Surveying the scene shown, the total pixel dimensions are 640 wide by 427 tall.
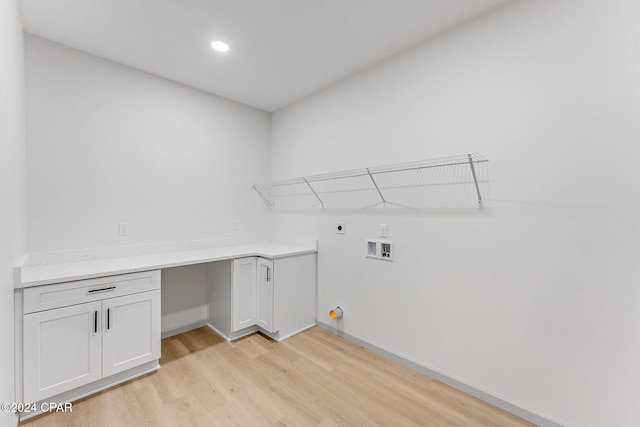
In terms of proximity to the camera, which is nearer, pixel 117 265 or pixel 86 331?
pixel 86 331

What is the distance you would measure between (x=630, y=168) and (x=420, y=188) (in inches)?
41.9

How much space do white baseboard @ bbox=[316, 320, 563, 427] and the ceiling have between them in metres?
2.46

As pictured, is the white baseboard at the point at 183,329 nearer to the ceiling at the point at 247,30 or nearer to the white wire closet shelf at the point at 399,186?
the white wire closet shelf at the point at 399,186

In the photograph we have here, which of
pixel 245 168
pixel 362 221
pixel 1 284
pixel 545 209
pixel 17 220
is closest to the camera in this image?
pixel 1 284

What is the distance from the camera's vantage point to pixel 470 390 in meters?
1.81

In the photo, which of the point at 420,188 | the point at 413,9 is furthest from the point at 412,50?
the point at 420,188

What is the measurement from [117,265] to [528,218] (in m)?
2.78

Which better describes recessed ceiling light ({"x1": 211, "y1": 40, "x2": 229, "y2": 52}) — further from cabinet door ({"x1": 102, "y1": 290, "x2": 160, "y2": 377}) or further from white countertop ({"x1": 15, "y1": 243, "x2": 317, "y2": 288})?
cabinet door ({"x1": 102, "y1": 290, "x2": 160, "y2": 377})

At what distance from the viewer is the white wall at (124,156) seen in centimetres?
204

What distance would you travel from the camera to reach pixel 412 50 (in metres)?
2.14

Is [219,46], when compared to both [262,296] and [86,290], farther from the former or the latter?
[262,296]

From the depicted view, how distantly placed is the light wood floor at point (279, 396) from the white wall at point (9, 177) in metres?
0.57

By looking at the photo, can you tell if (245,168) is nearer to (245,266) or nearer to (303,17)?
(245,266)

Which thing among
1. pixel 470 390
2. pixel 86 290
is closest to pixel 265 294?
pixel 86 290
